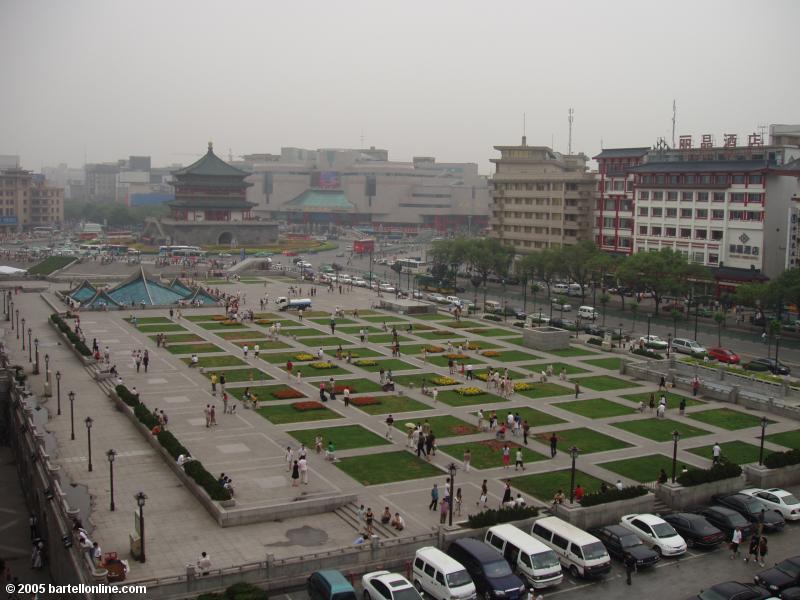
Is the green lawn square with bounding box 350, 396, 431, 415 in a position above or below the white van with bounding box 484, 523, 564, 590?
above

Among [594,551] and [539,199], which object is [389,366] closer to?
[594,551]

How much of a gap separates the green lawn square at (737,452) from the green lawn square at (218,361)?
28.8 m

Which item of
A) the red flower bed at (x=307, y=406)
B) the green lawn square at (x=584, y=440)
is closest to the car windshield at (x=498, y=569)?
the green lawn square at (x=584, y=440)

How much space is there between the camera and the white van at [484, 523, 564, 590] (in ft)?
85.0

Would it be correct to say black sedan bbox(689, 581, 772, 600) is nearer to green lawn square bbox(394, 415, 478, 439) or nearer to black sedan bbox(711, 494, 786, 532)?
black sedan bbox(711, 494, 786, 532)

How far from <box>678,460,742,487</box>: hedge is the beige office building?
78020 millimetres

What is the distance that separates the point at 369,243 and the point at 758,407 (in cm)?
11080

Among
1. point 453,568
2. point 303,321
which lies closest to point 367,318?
point 303,321

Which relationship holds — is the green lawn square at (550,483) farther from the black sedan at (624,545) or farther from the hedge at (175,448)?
the hedge at (175,448)

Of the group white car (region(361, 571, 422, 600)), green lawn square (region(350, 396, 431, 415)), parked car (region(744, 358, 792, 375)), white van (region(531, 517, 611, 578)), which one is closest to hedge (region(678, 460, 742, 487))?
white van (region(531, 517, 611, 578))

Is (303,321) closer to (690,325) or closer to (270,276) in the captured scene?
(690,325)

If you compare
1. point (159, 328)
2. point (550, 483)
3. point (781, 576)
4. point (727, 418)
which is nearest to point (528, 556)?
point (781, 576)

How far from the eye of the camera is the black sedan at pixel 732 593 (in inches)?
961

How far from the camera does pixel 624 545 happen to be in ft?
92.2
